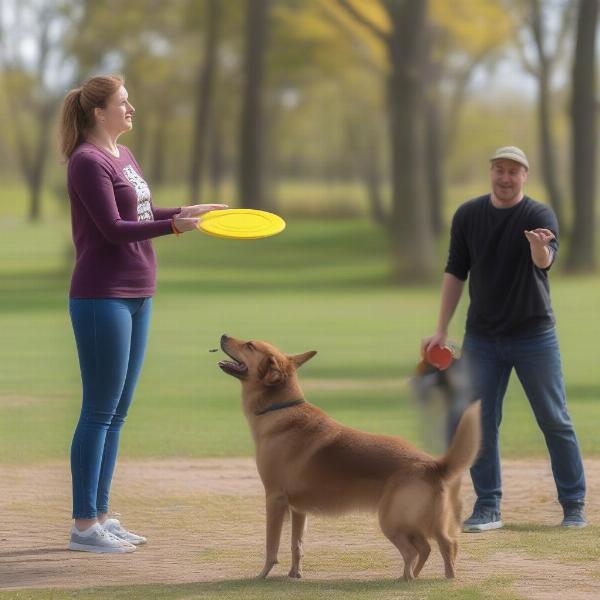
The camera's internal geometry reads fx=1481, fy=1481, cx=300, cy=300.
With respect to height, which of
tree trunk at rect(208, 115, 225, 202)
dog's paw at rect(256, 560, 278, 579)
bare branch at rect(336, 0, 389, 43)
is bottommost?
dog's paw at rect(256, 560, 278, 579)

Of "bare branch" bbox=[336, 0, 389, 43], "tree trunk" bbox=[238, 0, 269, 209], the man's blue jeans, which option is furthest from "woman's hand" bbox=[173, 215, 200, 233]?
"tree trunk" bbox=[238, 0, 269, 209]

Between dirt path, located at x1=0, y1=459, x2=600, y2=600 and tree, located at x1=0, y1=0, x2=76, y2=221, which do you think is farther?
tree, located at x1=0, y1=0, x2=76, y2=221

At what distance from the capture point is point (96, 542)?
24.2 feet

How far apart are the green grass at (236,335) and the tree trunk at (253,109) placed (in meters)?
1.92

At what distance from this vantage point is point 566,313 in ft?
83.9

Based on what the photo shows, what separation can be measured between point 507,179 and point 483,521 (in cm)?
185

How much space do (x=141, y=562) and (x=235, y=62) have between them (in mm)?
56108

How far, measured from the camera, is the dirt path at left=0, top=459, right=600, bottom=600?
6758 millimetres

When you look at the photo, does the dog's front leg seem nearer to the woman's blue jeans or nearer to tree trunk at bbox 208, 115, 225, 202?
the woman's blue jeans

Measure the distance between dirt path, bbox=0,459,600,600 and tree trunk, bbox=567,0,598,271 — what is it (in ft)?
85.9

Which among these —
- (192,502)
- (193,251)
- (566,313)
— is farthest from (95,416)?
(193,251)

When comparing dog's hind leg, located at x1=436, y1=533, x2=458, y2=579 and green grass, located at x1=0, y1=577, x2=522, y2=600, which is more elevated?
dog's hind leg, located at x1=436, y1=533, x2=458, y2=579

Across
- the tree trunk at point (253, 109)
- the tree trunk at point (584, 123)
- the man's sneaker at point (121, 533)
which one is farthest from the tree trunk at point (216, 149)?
the man's sneaker at point (121, 533)

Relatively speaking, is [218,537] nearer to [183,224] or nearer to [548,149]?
[183,224]
